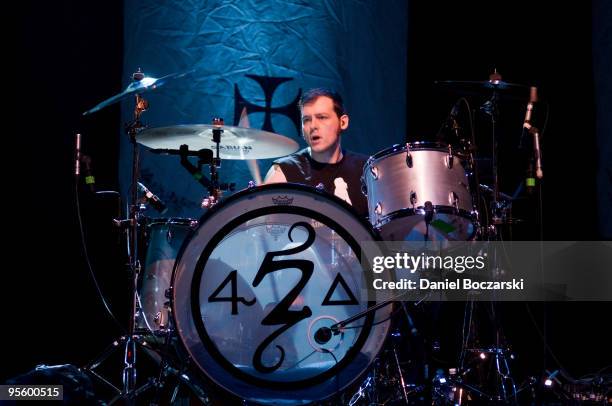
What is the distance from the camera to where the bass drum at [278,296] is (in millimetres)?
3080

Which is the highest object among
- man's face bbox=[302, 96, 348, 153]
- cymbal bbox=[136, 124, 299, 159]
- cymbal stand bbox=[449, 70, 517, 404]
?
man's face bbox=[302, 96, 348, 153]

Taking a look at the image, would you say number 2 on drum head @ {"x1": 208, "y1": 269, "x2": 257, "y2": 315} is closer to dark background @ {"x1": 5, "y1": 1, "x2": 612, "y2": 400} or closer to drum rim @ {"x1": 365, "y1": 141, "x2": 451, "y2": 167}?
drum rim @ {"x1": 365, "y1": 141, "x2": 451, "y2": 167}

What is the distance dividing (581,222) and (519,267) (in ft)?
2.55

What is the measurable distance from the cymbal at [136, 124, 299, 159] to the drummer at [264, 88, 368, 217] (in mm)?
284

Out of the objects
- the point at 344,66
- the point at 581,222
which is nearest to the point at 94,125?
the point at 344,66

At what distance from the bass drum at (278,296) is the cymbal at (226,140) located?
834 millimetres

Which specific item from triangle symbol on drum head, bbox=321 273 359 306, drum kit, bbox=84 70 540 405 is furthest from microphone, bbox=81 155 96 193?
triangle symbol on drum head, bbox=321 273 359 306

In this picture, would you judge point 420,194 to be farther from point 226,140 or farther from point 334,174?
point 226,140

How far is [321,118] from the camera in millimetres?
4391

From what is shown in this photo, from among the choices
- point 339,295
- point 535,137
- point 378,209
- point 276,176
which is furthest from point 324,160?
point 339,295

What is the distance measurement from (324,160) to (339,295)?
4.97ft

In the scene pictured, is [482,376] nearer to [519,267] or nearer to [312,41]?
[519,267]

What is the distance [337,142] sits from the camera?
4496 mm

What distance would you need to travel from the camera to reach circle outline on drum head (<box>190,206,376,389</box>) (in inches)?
121
